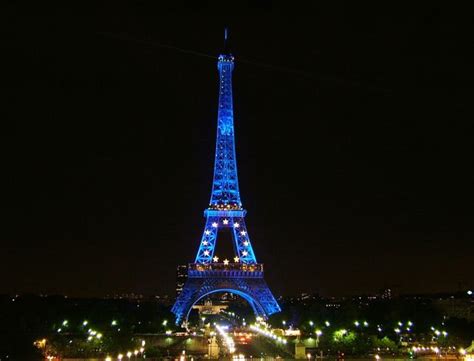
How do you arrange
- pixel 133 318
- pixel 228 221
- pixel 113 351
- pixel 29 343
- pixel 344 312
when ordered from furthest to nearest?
pixel 228 221 → pixel 133 318 → pixel 344 312 → pixel 113 351 → pixel 29 343

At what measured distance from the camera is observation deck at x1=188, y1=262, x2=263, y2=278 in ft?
243

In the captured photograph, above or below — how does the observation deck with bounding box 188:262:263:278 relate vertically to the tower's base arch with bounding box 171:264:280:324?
above

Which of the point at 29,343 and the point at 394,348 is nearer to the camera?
the point at 29,343

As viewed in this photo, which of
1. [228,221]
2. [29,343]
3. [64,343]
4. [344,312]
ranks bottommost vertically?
[29,343]

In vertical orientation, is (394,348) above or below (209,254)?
below

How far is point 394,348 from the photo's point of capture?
45.4m

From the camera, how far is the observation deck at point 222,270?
7394cm

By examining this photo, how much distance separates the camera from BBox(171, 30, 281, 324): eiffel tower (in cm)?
7425

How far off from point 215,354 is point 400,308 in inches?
1147

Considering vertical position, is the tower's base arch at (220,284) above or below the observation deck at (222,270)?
below

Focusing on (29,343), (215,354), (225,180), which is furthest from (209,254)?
(29,343)

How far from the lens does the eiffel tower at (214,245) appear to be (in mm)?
74250

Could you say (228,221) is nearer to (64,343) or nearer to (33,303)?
(33,303)

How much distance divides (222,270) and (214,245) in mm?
3707
